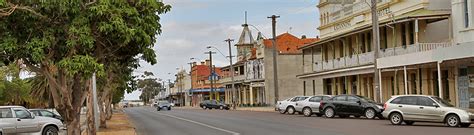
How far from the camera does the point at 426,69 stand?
3828 centimetres

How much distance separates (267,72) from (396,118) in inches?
1958

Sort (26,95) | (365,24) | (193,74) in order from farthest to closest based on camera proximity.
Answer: (193,74) < (26,95) < (365,24)

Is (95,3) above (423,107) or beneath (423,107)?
above

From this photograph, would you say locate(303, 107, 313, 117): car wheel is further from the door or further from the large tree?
the large tree

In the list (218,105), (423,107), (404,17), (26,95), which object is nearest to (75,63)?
(423,107)

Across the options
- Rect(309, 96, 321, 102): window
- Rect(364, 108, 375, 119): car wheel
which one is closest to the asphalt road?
Rect(364, 108, 375, 119): car wheel

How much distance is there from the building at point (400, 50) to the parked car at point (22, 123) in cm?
1725

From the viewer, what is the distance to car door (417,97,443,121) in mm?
25609

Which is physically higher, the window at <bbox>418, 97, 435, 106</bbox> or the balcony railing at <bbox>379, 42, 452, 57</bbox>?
the balcony railing at <bbox>379, 42, 452, 57</bbox>

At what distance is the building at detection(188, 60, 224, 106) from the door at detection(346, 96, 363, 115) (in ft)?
235

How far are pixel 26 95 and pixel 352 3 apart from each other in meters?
30.8

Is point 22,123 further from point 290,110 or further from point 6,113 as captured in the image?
point 290,110

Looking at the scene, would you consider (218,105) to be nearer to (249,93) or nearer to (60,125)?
(249,93)

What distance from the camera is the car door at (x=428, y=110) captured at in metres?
25.6
